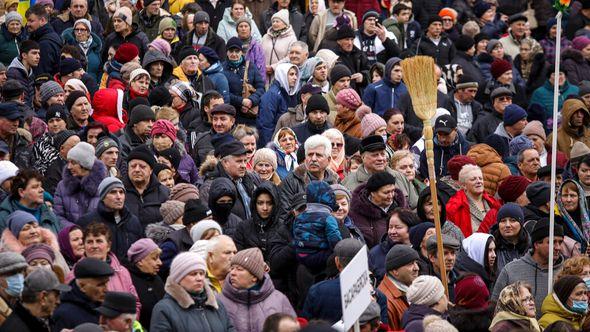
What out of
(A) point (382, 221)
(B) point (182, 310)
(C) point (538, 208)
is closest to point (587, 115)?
(C) point (538, 208)

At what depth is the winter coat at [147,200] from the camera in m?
15.1

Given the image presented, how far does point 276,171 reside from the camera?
17.0m

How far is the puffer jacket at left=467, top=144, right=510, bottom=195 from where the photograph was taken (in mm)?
17328

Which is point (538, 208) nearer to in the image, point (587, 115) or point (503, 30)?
point (587, 115)

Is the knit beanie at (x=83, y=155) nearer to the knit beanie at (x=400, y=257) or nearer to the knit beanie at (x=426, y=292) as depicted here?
the knit beanie at (x=400, y=257)

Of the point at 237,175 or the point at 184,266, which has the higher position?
the point at 184,266

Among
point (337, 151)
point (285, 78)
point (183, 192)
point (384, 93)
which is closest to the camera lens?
point (183, 192)

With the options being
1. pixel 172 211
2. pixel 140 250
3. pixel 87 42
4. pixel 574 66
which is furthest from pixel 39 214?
pixel 574 66

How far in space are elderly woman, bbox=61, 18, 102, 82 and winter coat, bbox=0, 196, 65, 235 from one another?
7.32 m

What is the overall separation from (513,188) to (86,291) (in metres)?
5.93

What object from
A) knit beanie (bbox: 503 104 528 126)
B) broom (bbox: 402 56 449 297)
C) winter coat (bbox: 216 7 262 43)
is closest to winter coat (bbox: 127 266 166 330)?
broom (bbox: 402 56 449 297)

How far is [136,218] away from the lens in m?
14.5

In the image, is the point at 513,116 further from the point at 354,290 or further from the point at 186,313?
the point at 354,290

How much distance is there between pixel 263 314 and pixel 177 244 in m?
1.49
